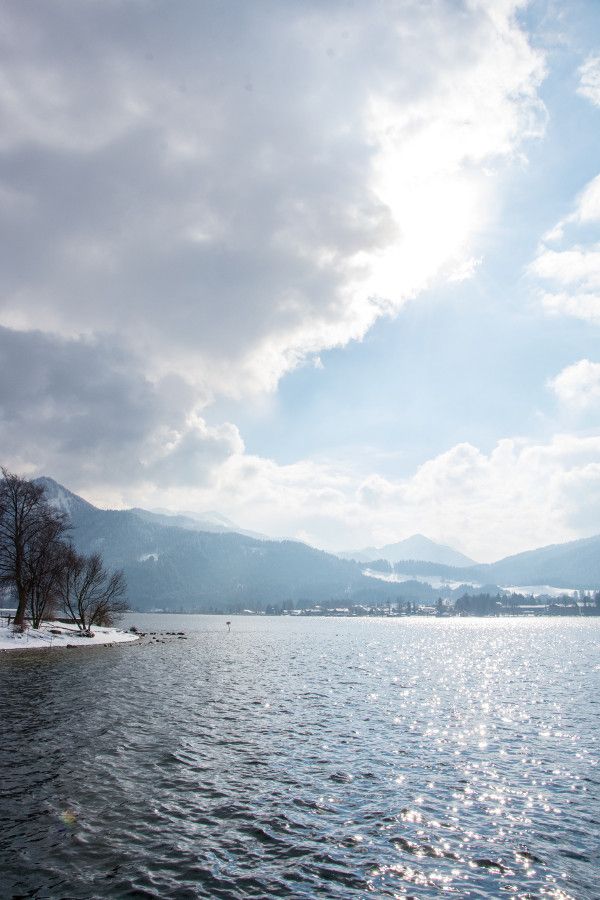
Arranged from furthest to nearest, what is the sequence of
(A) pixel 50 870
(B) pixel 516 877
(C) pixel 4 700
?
(C) pixel 4 700, (B) pixel 516 877, (A) pixel 50 870

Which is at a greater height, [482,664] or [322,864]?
[322,864]

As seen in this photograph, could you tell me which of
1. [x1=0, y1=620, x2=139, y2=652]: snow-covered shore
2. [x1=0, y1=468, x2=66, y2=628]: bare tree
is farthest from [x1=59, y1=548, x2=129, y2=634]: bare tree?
[x1=0, y1=468, x2=66, y2=628]: bare tree

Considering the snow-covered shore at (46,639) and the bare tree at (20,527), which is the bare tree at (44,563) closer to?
the bare tree at (20,527)

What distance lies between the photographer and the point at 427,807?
20438 mm

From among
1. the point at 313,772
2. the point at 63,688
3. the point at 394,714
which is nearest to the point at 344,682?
the point at 394,714

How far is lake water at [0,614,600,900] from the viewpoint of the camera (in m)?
14.8

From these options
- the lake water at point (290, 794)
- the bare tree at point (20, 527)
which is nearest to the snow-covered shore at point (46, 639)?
the bare tree at point (20, 527)

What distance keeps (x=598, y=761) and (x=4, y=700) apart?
39976mm

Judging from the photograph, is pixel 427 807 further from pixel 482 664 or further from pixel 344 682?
pixel 482 664

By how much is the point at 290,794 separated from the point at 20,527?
71.8 meters

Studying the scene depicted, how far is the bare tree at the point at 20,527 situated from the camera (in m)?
76.2

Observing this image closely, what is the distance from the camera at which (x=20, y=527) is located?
78.3 meters

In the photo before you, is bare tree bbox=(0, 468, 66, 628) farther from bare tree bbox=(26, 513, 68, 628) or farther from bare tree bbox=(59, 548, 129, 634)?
bare tree bbox=(59, 548, 129, 634)

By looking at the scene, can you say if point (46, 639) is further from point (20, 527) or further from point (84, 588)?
point (20, 527)
